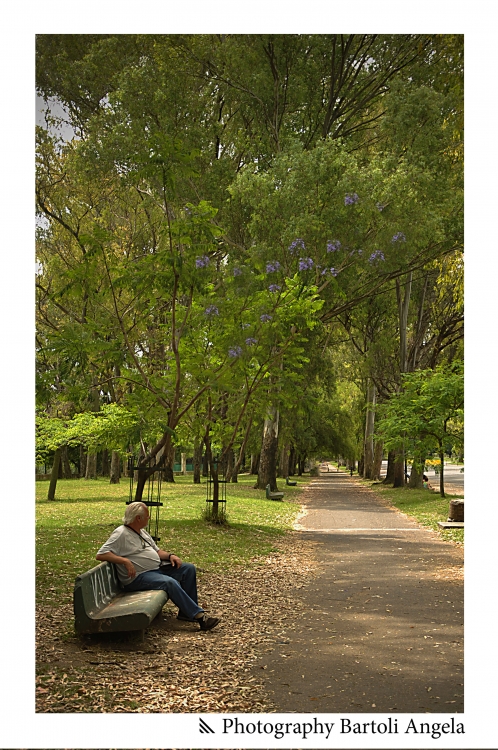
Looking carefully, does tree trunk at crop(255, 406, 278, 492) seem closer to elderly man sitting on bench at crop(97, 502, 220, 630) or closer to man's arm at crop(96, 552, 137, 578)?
elderly man sitting on bench at crop(97, 502, 220, 630)

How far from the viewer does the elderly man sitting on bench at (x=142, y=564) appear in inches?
249

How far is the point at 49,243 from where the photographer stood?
23609mm

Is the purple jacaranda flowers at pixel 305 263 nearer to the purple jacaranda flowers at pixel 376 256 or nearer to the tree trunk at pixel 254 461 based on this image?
the purple jacaranda flowers at pixel 376 256

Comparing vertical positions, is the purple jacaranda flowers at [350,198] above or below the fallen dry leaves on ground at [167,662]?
above

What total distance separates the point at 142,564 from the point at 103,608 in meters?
0.69

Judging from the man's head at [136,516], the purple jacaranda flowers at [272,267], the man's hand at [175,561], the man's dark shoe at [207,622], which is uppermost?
the purple jacaranda flowers at [272,267]

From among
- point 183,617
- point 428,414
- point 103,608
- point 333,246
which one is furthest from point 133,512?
point 428,414

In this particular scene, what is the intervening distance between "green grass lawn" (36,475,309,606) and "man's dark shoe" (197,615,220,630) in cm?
134

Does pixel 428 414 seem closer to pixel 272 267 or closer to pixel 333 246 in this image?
pixel 333 246

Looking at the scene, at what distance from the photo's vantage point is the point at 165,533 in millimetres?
12328

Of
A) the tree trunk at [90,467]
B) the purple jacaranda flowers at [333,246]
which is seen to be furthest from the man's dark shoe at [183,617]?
the tree trunk at [90,467]

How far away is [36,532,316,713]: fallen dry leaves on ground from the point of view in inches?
177

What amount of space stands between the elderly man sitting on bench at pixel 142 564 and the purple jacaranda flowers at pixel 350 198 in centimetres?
987
